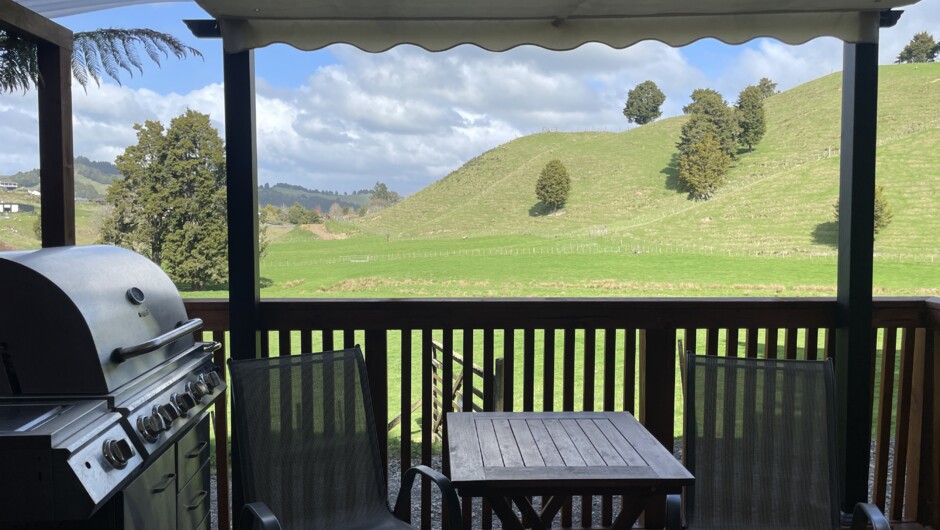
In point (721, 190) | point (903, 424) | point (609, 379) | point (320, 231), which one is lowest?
point (903, 424)

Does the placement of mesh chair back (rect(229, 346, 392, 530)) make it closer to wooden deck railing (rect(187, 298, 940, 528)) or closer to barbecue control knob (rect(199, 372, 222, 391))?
barbecue control knob (rect(199, 372, 222, 391))

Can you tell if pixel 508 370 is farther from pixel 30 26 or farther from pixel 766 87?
pixel 766 87

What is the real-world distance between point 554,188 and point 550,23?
2672 centimetres

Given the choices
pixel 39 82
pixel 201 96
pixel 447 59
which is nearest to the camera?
pixel 39 82

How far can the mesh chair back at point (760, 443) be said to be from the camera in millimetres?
2436

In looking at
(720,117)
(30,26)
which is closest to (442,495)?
(30,26)

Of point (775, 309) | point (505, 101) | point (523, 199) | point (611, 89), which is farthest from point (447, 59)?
point (775, 309)

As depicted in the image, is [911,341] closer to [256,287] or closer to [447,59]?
[256,287]

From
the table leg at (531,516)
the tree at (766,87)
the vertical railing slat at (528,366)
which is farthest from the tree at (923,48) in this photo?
the table leg at (531,516)

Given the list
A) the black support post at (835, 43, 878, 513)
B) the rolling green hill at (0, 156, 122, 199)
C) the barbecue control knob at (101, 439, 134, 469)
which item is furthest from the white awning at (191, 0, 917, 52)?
the rolling green hill at (0, 156, 122, 199)

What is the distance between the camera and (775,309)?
120 inches

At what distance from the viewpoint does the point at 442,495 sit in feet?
6.70

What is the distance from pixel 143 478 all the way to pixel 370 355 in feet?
4.28

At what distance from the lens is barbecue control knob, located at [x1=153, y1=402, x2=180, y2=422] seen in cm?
181
